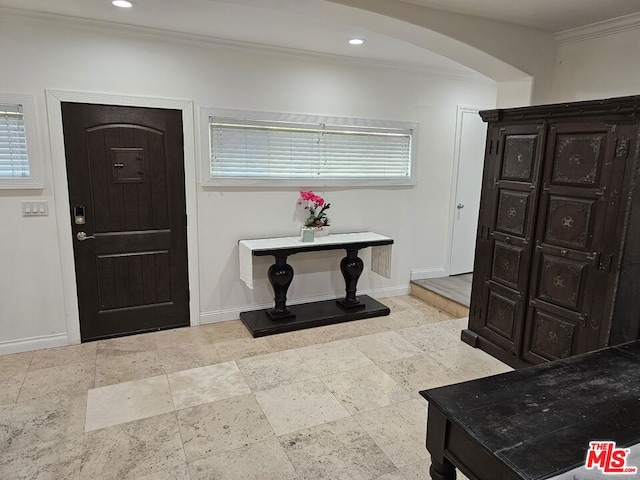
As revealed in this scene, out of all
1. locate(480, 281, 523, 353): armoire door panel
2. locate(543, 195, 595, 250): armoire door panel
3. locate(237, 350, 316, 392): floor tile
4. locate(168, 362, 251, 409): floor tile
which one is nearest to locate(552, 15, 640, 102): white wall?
locate(543, 195, 595, 250): armoire door panel

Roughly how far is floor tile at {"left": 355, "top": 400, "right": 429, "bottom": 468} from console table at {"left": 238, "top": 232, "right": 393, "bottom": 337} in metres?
1.40

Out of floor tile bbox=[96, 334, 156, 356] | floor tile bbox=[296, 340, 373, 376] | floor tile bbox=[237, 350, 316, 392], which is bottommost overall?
floor tile bbox=[96, 334, 156, 356]

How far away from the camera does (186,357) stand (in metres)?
3.26

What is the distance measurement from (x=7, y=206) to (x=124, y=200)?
31.7 inches

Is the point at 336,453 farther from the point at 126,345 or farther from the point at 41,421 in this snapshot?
the point at 126,345

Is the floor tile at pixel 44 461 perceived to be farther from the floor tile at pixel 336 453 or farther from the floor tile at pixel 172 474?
the floor tile at pixel 336 453

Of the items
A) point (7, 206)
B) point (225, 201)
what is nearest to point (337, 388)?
point (225, 201)

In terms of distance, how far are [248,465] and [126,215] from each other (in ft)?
7.63

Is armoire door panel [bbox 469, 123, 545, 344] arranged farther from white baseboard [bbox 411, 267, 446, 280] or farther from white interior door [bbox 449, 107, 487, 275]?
white interior door [bbox 449, 107, 487, 275]

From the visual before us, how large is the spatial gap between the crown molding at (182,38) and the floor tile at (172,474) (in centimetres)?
310

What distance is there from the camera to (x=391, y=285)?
4.79 m

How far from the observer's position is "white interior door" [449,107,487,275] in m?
4.78

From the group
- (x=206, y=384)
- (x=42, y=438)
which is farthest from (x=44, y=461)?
(x=206, y=384)

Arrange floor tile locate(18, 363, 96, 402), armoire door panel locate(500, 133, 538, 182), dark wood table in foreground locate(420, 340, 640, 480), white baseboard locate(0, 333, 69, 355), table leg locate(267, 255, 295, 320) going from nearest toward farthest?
1. dark wood table in foreground locate(420, 340, 640, 480)
2. floor tile locate(18, 363, 96, 402)
3. armoire door panel locate(500, 133, 538, 182)
4. white baseboard locate(0, 333, 69, 355)
5. table leg locate(267, 255, 295, 320)
